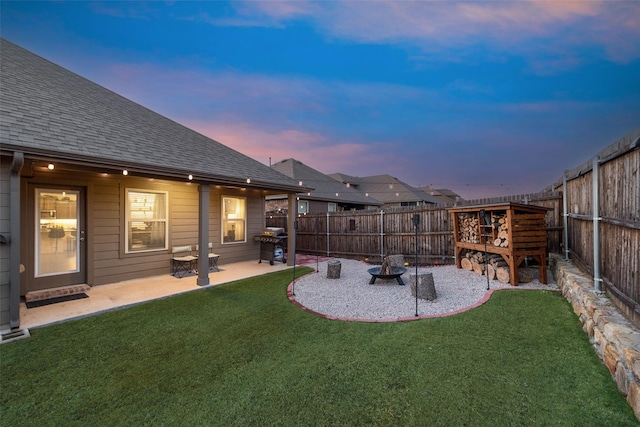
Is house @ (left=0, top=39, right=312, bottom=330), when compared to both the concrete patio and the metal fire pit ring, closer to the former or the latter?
the concrete patio

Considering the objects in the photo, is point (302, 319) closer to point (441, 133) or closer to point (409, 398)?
point (409, 398)

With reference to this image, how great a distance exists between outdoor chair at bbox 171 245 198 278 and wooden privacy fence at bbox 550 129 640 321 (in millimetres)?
8810

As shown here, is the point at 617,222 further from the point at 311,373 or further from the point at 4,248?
the point at 4,248

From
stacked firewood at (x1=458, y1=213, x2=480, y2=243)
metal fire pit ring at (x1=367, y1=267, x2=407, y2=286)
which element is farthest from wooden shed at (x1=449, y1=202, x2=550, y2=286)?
metal fire pit ring at (x1=367, y1=267, x2=407, y2=286)

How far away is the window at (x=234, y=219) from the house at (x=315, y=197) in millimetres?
4914

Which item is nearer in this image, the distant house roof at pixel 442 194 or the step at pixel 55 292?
the step at pixel 55 292

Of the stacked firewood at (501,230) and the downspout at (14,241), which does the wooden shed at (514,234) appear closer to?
the stacked firewood at (501,230)

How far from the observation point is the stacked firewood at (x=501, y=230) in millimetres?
6195

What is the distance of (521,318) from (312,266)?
6329mm

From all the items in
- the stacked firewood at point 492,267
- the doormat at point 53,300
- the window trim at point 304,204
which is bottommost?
the doormat at point 53,300

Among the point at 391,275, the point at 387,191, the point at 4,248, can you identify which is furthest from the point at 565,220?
the point at 387,191

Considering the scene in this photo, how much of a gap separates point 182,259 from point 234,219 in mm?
2527

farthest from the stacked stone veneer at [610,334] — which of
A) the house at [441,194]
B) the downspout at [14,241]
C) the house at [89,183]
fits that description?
the house at [441,194]

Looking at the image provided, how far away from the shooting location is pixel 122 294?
5.81 metres
